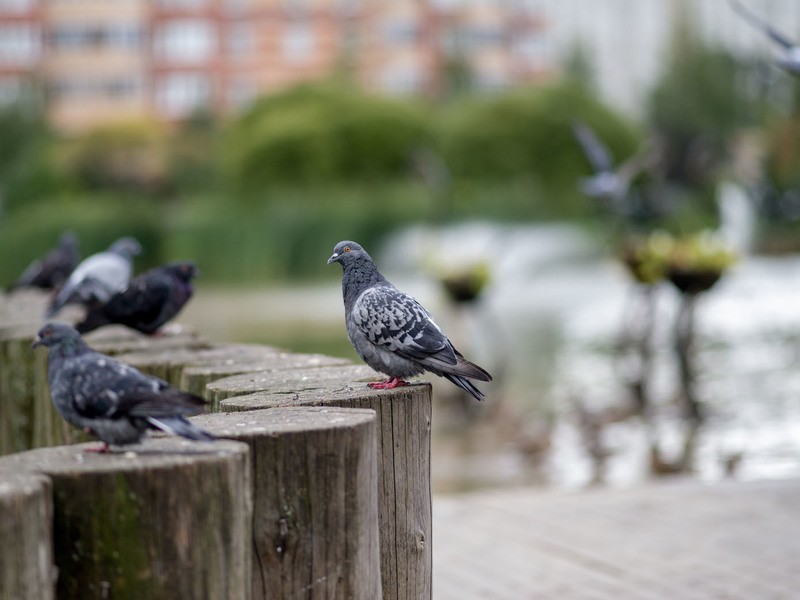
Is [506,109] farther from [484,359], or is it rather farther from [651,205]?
[484,359]

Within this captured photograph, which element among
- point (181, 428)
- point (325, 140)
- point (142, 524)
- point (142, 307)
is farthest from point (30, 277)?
point (325, 140)

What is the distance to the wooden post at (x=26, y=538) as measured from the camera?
8.77 feet

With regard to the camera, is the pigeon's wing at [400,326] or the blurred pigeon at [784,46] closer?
the pigeon's wing at [400,326]

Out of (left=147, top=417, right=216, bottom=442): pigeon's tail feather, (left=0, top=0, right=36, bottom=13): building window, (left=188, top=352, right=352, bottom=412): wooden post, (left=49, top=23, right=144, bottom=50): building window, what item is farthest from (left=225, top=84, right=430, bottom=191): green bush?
(left=147, top=417, right=216, bottom=442): pigeon's tail feather

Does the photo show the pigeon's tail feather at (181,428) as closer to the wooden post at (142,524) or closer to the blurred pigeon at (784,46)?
the wooden post at (142,524)

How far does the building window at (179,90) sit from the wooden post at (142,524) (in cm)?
6609

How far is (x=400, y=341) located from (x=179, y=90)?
66227mm

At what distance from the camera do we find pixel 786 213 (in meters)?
34.0

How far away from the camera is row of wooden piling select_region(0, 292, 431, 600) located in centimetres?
290

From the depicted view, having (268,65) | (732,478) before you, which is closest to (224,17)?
(268,65)

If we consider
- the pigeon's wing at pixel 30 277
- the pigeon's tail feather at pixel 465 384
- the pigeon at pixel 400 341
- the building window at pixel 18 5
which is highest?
the building window at pixel 18 5

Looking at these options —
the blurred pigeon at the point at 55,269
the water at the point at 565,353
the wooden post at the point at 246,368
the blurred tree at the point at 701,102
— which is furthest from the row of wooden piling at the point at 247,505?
the blurred tree at the point at 701,102

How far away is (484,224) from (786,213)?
9379 mm

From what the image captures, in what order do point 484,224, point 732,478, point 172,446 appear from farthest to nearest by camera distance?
point 484,224
point 732,478
point 172,446
